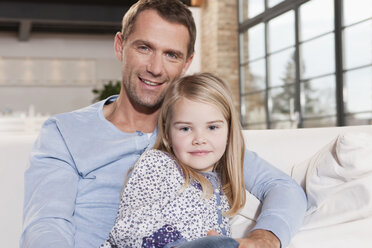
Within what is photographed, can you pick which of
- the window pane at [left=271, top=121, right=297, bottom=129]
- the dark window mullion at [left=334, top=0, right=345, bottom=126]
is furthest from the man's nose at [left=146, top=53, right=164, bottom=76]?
the window pane at [left=271, top=121, right=297, bottom=129]

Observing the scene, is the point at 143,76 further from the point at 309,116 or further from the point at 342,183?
the point at 309,116

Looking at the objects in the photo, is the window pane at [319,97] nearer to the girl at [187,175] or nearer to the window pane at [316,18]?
the window pane at [316,18]

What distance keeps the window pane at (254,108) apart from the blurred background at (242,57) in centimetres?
1

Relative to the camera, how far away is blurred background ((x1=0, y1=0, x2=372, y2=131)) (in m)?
A: 4.77

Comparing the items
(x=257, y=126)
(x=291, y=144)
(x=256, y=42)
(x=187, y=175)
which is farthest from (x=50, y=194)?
(x=256, y=42)

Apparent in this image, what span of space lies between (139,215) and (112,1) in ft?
25.5

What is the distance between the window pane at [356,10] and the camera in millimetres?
4430

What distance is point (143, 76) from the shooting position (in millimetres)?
1439

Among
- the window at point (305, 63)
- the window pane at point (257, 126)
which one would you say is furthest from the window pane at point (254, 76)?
the window pane at point (257, 126)

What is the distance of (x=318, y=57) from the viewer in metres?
5.23

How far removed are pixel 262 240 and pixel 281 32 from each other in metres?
5.31

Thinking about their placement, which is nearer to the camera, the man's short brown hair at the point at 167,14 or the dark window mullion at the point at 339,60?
the man's short brown hair at the point at 167,14

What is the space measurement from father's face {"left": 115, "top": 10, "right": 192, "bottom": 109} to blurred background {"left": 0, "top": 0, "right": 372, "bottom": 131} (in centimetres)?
343

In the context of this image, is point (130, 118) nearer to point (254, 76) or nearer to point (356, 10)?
point (356, 10)
